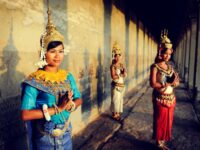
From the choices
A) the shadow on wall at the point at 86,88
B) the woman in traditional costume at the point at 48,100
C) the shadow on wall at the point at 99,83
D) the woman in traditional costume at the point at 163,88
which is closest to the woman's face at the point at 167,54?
the woman in traditional costume at the point at 163,88

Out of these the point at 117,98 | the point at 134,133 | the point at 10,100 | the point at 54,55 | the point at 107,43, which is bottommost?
the point at 134,133

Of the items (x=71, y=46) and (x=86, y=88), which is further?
(x=86, y=88)

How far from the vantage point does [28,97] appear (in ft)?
7.08

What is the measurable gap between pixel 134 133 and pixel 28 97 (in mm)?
3399

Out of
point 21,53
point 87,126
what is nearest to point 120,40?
point 87,126

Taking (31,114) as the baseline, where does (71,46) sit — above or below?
above

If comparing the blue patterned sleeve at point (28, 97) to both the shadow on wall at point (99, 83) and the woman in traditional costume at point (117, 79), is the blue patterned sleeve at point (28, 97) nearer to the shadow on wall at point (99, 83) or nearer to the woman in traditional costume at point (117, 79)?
the woman in traditional costume at point (117, 79)

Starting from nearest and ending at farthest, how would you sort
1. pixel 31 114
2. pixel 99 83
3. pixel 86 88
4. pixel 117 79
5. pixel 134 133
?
pixel 31 114 → pixel 134 133 → pixel 86 88 → pixel 117 79 → pixel 99 83

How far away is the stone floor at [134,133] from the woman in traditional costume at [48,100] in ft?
6.67

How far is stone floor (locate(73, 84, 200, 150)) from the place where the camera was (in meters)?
4.35


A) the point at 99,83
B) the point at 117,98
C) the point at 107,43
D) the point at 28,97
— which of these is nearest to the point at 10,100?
the point at 28,97

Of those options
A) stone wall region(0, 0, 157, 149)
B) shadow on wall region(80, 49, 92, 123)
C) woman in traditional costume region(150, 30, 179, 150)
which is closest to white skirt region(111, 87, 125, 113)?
stone wall region(0, 0, 157, 149)

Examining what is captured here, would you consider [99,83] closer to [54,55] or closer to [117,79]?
[117,79]

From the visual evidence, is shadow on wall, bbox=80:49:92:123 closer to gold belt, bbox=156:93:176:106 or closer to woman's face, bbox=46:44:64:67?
gold belt, bbox=156:93:176:106
